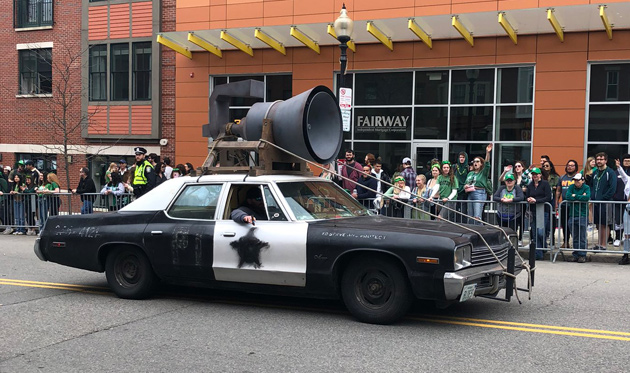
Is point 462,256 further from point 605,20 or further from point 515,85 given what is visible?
point 515,85

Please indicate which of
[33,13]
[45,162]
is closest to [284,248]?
[45,162]

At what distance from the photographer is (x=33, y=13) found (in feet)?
80.2

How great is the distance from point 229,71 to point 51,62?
791 centimetres

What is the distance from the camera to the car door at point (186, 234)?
729 centimetres

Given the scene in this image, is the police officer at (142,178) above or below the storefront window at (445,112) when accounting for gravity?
below

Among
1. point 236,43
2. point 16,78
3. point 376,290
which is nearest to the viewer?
point 376,290

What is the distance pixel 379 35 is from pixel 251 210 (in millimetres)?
11601

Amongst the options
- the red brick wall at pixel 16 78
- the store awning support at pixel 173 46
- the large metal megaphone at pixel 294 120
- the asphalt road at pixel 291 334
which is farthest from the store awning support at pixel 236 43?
the asphalt road at pixel 291 334

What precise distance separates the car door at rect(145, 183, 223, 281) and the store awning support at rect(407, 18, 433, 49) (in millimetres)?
10624

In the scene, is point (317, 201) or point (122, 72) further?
point (122, 72)

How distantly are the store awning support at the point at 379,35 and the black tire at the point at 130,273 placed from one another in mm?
11125

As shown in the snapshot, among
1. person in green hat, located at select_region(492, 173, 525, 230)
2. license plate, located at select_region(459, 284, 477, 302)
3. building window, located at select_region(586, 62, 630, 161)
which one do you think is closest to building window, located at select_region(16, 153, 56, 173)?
person in green hat, located at select_region(492, 173, 525, 230)

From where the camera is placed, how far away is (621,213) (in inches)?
444

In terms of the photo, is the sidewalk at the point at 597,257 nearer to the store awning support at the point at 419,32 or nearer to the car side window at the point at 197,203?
the car side window at the point at 197,203
